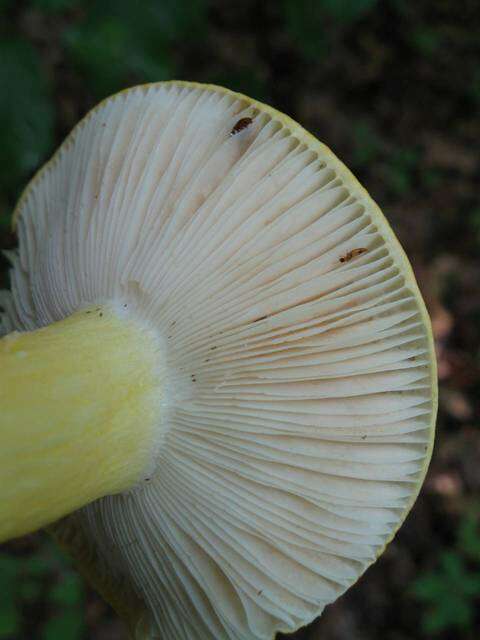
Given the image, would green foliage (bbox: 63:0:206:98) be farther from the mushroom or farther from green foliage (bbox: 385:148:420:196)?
green foliage (bbox: 385:148:420:196)

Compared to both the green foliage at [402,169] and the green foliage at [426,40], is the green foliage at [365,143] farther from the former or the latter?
the green foliage at [426,40]

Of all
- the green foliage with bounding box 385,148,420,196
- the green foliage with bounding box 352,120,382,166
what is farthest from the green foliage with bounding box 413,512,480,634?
the green foliage with bounding box 352,120,382,166

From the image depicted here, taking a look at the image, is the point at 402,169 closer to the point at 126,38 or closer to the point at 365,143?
the point at 365,143

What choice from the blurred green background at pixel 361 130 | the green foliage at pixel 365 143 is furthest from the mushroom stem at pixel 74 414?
the green foliage at pixel 365 143

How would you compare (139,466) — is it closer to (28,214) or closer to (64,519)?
(64,519)

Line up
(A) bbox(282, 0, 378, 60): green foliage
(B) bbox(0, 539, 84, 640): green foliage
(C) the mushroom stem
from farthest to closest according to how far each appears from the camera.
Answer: (A) bbox(282, 0, 378, 60): green foliage < (B) bbox(0, 539, 84, 640): green foliage < (C) the mushroom stem

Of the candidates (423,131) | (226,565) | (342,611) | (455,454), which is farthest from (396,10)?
(226,565)
